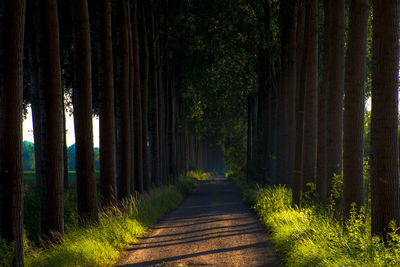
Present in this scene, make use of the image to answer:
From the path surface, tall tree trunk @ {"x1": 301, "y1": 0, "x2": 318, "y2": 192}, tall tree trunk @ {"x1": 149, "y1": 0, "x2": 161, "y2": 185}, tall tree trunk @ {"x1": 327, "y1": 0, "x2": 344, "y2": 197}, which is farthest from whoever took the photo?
tall tree trunk @ {"x1": 149, "y1": 0, "x2": 161, "y2": 185}

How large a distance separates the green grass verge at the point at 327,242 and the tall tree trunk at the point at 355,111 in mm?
585

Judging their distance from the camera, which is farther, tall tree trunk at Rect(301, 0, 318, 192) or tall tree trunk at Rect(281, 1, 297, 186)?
tall tree trunk at Rect(281, 1, 297, 186)

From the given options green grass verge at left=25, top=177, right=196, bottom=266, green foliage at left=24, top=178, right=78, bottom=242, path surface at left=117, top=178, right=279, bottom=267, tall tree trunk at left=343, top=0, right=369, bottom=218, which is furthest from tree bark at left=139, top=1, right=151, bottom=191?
tall tree trunk at left=343, top=0, right=369, bottom=218

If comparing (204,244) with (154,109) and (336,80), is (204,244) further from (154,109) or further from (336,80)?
(154,109)

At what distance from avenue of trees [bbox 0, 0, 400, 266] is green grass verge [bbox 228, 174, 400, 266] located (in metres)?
0.56

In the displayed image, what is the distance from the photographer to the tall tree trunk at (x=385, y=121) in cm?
767

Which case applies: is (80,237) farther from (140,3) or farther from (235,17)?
(235,17)

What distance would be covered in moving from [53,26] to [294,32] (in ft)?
40.5

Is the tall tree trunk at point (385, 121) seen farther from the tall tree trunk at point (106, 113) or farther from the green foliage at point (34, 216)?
the tall tree trunk at point (106, 113)

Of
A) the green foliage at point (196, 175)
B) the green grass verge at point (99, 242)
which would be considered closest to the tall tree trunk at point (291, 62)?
the green grass verge at point (99, 242)

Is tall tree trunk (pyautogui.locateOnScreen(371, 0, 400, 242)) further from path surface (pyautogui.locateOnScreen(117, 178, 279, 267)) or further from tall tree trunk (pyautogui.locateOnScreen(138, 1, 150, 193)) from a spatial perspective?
tall tree trunk (pyautogui.locateOnScreen(138, 1, 150, 193))

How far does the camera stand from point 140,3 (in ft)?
72.4

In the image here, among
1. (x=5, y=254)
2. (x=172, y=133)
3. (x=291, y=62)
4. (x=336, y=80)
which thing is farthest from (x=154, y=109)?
(x=5, y=254)

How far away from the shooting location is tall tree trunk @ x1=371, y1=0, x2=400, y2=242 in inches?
302
